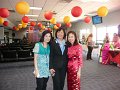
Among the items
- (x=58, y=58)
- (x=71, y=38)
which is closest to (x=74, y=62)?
(x=58, y=58)

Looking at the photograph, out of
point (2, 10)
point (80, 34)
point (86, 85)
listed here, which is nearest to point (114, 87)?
point (86, 85)

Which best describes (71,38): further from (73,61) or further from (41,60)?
(41,60)

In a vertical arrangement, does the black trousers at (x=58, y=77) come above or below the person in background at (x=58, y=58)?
below

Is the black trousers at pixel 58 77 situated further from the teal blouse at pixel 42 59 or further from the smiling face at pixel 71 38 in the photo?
the smiling face at pixel 71 38

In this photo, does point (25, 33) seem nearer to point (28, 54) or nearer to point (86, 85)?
point (28, 54)

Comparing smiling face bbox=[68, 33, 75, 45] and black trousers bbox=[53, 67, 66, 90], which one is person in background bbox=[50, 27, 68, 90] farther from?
smiling face bbox=[68, 33, 75, 45]

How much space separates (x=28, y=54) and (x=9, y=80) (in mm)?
3905

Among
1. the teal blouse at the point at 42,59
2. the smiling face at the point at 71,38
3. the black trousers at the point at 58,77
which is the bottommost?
the black trousers at the point at 58,77

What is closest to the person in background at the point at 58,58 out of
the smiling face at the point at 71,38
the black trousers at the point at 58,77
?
the black trousers at the point at 58,77

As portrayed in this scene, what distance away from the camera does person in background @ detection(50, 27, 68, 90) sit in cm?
305

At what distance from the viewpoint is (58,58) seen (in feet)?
10.0

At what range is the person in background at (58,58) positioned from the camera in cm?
305

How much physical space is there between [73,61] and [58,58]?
258mm

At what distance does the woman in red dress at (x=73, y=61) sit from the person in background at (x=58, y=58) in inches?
3.4
